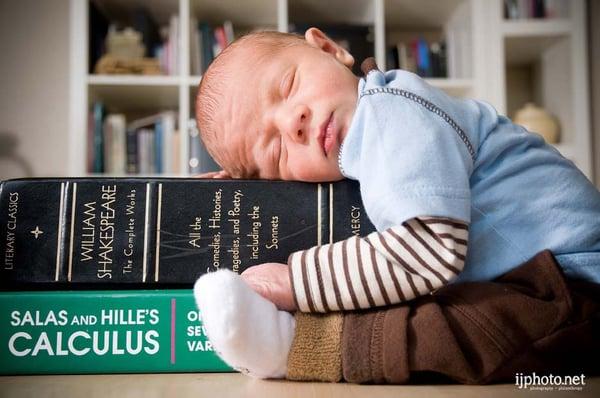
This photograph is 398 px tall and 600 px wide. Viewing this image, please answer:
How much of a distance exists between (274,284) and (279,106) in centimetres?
27

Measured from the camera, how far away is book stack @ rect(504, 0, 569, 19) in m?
2.24

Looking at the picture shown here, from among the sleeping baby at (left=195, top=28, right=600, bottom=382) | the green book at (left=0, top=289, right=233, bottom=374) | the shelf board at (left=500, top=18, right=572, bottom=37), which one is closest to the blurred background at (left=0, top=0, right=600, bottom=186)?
the shelf board at (left=500, top=18, right=572, bottom=37)

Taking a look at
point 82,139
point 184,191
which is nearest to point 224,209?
point 184,191

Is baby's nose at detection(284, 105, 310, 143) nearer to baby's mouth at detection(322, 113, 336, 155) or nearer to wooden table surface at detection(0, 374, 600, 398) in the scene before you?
baby's mouth at detection(322, 113, 336, 155)

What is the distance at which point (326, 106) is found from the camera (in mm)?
741

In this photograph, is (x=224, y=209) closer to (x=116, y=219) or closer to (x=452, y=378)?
(x=116, y=219)

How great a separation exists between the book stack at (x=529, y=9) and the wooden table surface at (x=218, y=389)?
6.56ft

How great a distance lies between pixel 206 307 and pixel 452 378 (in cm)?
26

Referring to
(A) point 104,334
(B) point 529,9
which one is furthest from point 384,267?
(B) point 529,9

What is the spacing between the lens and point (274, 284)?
2.09 ft

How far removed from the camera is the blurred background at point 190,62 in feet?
7.16

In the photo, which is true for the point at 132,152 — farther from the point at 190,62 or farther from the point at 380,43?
the point at 380,43

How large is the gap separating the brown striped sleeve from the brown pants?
0.06 ft
